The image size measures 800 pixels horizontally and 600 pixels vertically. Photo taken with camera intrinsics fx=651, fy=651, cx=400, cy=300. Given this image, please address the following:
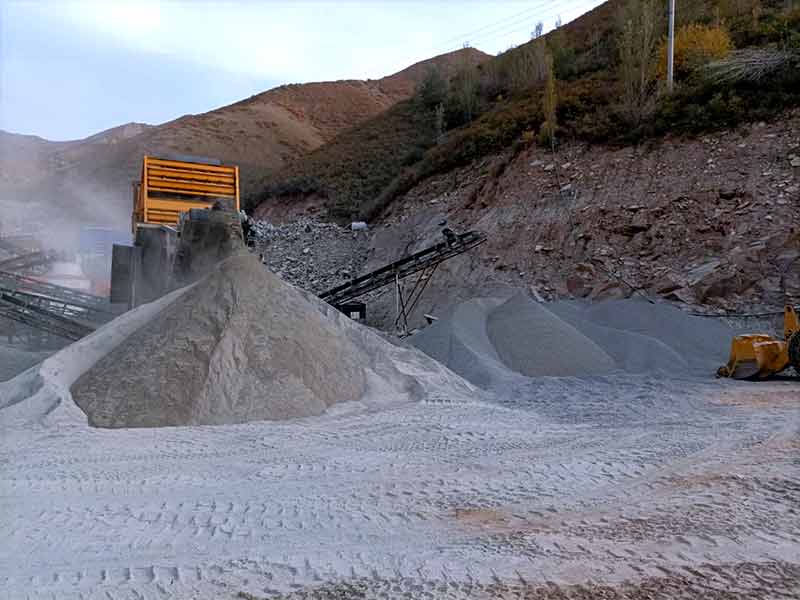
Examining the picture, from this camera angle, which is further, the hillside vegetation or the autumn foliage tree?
the autumn foliage tree

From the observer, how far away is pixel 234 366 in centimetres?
682

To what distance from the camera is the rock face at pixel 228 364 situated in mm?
6312

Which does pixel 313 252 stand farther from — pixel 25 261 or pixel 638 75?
pixel 638 75

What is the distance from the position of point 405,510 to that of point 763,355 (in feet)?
23.9

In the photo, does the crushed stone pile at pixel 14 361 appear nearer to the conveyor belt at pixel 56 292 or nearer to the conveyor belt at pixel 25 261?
the conveyor belt at pixel 56 292

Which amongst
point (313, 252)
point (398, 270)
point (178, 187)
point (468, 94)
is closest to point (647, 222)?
point (398, 270)

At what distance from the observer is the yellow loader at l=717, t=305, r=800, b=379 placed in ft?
29.5

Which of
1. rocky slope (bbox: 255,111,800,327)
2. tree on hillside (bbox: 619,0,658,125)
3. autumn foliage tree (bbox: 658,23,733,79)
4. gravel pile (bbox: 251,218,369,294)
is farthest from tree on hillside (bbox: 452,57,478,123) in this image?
autumn foliage tree (bbox: 658,23,733,79)

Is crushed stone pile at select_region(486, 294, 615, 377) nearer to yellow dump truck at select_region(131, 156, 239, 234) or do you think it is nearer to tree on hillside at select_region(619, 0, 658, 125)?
yellow dump truck at select_region(131, 156, 239, 234)

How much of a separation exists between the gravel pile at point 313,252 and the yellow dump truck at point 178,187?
7.29 metres

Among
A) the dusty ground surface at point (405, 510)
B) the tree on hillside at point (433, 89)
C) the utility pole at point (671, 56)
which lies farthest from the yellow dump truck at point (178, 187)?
the tree on hillside at point (433, 89)

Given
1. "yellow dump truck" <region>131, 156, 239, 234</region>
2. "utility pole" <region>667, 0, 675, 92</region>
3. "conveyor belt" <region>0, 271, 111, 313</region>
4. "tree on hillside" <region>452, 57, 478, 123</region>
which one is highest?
"tree on hillside" <region>452, 57, 478, 123</region>

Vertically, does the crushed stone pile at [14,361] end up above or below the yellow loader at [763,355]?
below

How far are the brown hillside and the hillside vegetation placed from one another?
12273 millimetres
